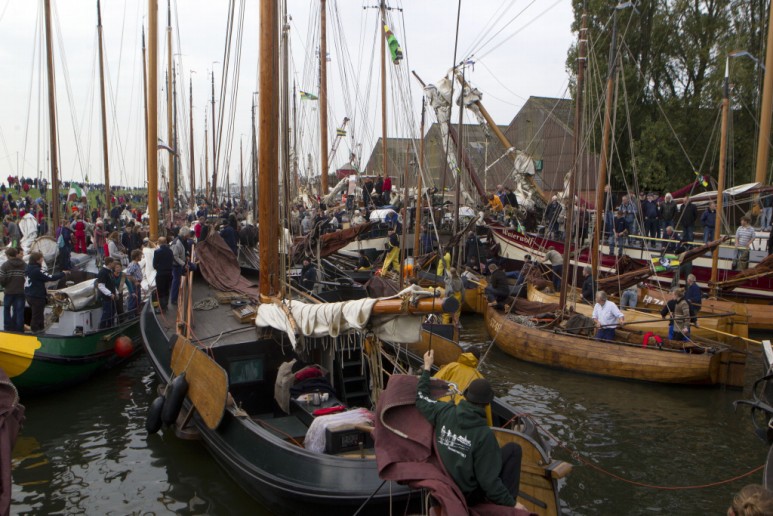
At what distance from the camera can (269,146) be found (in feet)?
30.6

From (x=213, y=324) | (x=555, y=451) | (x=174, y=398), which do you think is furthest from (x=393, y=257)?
(x=174, y=398)

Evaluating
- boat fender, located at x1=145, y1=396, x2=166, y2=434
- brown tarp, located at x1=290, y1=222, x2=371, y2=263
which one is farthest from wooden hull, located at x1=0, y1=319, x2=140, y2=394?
brown tarp, located at x1=290, y1=222, x2=371, y2=263

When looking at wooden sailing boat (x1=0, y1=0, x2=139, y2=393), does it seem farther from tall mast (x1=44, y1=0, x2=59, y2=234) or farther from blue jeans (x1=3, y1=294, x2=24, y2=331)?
tall mast (x1=44, y1=0, x2=59, y2=234)

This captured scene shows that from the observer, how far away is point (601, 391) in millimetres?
12344

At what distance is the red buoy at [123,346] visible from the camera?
41.3 ft

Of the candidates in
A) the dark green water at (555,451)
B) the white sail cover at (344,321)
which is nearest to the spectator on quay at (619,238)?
the dark green water at (555,451)

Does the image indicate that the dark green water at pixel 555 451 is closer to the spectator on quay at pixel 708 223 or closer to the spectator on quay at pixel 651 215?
the spectator on quay at pixel 708 223

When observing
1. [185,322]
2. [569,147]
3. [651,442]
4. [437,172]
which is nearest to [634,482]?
[651,442]

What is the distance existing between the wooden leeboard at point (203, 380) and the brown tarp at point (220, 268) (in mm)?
3421

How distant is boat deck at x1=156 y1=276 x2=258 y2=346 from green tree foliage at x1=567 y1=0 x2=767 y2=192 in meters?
20.4

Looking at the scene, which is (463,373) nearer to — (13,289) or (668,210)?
(13,289)

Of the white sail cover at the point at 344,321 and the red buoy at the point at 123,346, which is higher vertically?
the white sail cover at the point at 344,321

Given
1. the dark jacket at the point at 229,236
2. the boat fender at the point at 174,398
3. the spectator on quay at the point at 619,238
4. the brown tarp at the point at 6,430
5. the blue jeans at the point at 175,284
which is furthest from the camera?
the spectator on quay at the point at 619,238

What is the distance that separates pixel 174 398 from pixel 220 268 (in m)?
4.85
